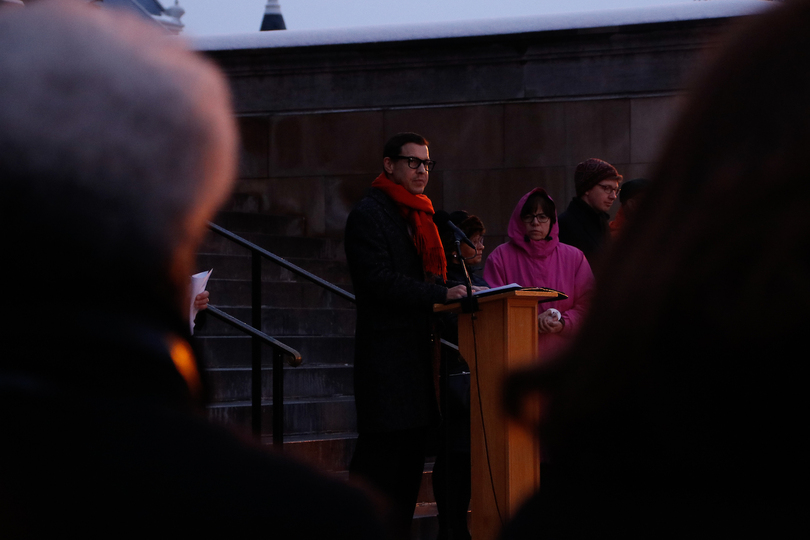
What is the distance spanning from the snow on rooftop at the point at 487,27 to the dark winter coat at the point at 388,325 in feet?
20.6

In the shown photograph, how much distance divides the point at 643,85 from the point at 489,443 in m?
6.71

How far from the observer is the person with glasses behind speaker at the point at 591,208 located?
5.64 metres

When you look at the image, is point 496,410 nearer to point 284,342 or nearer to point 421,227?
point 421,227

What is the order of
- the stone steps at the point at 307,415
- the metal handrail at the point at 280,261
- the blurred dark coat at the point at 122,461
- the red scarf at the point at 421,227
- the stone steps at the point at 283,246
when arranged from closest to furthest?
1. the blurred dark coat at the point at 122,461
2. the red scarf at the point at 421,227
3. the metal handrail at the point at 280,261
4. the stone steps at the point at 307,415
5. the stone steps at the point at 283,246

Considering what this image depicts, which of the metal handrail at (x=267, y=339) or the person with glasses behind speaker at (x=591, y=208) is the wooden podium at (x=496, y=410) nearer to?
the metal handrail at (x=267, y=339)

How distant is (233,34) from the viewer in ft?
36.8

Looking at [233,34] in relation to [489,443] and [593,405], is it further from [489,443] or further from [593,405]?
[593,405]

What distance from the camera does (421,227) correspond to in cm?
452

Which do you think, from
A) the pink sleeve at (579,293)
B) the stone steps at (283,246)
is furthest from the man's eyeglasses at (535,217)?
the stone steps at (283,246)

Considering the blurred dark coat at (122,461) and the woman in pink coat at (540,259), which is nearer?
the blurred dark coat at (122,461)

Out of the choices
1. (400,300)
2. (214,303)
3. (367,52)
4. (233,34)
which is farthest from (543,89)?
(400,300)

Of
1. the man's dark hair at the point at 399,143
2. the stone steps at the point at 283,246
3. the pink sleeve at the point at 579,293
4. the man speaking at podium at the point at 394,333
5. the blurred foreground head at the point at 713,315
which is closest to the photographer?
the blurred foreground head at the point at 713,315

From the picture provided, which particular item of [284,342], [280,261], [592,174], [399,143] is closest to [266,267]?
[284,342]

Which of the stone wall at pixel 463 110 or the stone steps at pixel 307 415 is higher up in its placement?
the stone wall at pixel 463 110
